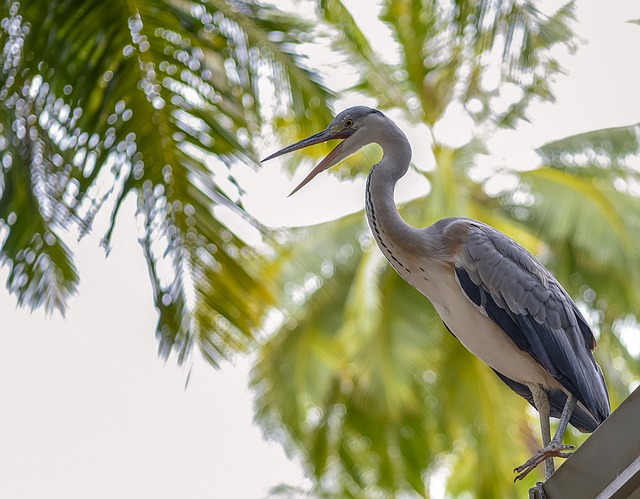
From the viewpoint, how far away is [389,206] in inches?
140

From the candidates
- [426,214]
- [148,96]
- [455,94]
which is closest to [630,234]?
[426,214]

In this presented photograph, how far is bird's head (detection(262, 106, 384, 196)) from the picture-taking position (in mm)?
3771

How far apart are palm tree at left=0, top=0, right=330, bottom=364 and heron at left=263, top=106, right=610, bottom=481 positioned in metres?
1.07

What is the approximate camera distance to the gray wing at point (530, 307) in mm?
3381

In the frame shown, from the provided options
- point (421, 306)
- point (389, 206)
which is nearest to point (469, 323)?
point (389, 206)

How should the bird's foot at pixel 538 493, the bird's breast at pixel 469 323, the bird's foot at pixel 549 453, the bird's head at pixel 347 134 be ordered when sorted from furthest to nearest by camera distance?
the bird's head at pixel 347 134
the bird's breast at pixel 469 323
the bird's foot at pixel 549 453
the bird's foot at pixel 538 493

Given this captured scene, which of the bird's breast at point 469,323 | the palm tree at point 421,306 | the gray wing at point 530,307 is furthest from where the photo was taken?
the palm tree at point 421,306

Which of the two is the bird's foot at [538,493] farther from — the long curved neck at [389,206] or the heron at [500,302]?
the long curved neck at [389,206]

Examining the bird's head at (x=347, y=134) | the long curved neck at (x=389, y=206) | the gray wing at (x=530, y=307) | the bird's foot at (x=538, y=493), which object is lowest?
the bird's foot at (x=538, y=493)

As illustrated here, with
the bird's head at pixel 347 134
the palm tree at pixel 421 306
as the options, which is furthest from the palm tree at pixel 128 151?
the palm tree at pixel 421 306

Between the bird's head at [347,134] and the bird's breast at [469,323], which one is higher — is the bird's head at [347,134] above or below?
above

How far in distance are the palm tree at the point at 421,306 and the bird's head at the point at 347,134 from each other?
169 inches

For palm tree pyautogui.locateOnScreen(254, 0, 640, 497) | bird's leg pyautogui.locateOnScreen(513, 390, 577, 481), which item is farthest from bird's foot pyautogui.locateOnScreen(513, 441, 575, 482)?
palm tree pyautogui.locateOnScreen(254, 0, 640, 497)

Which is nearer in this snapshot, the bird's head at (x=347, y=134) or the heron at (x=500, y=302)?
the heron at (x=500, y=302)
